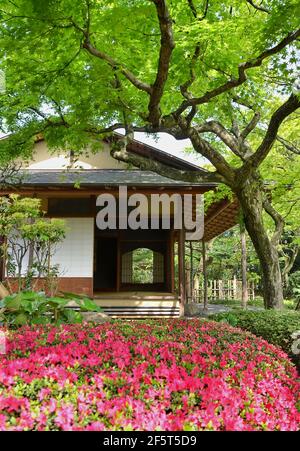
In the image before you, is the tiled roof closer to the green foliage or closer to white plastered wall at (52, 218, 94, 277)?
white plastered wall at (52, 218, 94, 277)

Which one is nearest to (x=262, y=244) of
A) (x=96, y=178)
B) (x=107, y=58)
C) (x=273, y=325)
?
(x=273, y=325)

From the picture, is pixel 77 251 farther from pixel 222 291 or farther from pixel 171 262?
pixel 222 291

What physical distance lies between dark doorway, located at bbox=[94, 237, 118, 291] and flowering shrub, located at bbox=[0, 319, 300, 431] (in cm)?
1215

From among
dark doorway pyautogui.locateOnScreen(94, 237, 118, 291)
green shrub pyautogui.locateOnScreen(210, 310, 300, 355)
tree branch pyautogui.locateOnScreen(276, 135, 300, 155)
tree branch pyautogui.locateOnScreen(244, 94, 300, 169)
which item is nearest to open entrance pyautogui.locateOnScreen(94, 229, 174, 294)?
dark doorway pyautogui.locateOnScreen(94, 237, 118, 291)

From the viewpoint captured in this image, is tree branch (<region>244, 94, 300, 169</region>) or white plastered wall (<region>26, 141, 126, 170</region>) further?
white plastered wall (<region>26, 141, 126, 170</region>)

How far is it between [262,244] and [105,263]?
28.0ft

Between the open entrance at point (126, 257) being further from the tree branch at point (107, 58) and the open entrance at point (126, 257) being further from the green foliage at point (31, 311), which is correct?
the green foliage at point (31, 311)

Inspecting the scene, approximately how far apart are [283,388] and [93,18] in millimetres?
5436

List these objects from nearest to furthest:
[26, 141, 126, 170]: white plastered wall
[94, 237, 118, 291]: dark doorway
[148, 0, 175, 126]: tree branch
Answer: [148, 0, 175, 126]: tree branch
[26, 141, 126, 170]: white plastered wall
[94, 237, 118, 291]: dark doorway

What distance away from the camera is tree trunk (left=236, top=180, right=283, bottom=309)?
8.90 metres

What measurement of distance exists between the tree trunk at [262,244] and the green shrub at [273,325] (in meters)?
1.29

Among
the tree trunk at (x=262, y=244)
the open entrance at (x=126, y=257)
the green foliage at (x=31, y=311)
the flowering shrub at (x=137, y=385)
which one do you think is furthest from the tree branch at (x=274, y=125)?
the open entrance at (x=126, y=257)
